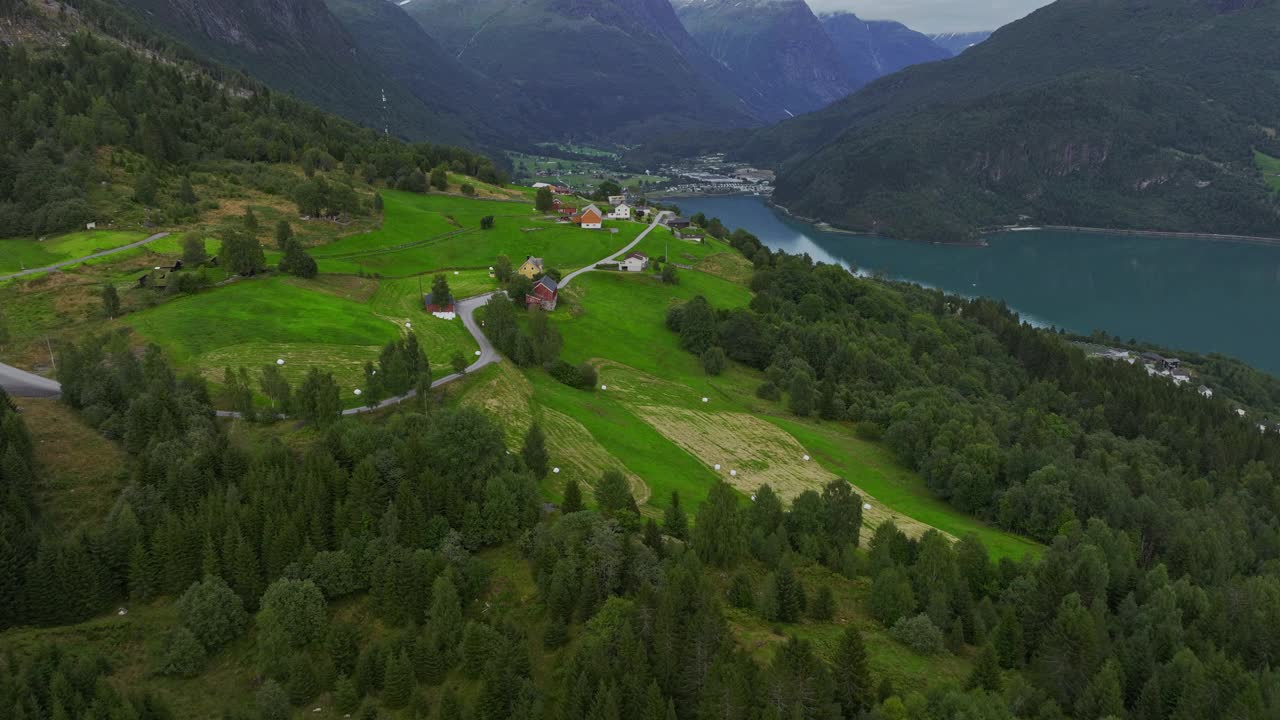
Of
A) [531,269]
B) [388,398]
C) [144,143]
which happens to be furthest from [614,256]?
[144,143]

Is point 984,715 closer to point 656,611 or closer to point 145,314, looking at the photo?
point 656,611

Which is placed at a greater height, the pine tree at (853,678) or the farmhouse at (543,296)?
the farmhouse at (543,296)

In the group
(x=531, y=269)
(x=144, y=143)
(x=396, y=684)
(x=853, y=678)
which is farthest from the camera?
(x=144, y=143)

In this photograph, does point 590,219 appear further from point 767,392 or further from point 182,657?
point 182,657

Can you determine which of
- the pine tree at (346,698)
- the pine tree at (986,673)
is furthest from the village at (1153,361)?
the pine tree at (346,698)

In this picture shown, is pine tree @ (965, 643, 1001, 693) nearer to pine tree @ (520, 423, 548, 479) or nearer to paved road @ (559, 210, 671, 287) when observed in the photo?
pine tree @ (520, 423, 548, 479)

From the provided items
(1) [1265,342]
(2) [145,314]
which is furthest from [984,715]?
(1) [1265,342]

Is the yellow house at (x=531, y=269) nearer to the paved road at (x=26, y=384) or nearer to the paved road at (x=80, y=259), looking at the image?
the paved road at (x=80, y=259)
